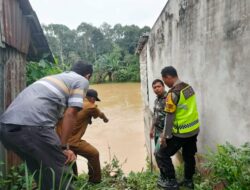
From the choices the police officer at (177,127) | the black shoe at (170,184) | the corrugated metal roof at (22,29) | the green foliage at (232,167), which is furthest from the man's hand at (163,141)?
the corrugated metal roof at (22,29)

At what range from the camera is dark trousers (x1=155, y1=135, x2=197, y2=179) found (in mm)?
3930

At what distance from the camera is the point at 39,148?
2.77 m

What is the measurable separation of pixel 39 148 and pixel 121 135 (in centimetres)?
1120

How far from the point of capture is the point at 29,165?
9.62ft

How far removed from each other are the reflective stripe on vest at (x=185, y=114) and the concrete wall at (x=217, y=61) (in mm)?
267

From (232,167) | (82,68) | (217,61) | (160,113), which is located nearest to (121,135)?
(160,113)

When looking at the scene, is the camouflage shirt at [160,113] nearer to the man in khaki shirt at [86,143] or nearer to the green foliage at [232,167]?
the man in khaki shirt at [86,143]

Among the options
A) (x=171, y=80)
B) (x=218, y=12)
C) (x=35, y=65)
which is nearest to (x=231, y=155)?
(x=171, y=80)

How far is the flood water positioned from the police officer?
188 cm

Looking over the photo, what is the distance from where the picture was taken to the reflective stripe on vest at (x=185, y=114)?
3.75 meters

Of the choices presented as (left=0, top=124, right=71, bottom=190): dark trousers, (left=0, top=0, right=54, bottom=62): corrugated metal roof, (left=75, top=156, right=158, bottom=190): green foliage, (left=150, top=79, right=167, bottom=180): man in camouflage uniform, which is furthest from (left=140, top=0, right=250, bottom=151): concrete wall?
(left=0, top=0, right=54, bottom=62): corrugated metal roof

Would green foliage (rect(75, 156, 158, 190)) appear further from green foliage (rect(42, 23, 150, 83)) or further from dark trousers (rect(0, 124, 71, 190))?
green foliage (rect(42, 23, 150, 83))

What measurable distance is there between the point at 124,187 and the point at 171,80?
72.6 inches

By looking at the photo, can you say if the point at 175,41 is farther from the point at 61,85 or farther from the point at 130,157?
the point at 130,157
